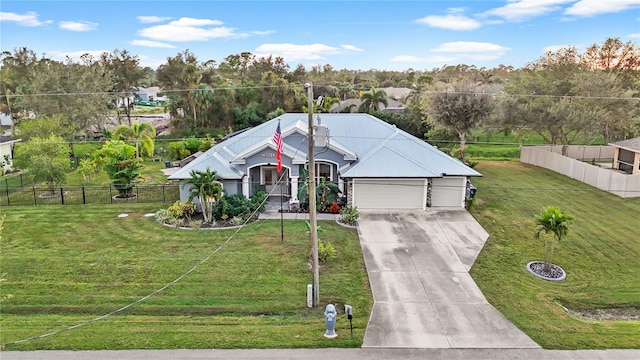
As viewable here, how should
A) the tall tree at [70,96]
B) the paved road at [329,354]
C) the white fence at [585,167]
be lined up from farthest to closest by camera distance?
1. the tall tree at [70,96]
2. the white fence at [585,167]
3. the paved road at [329,354]

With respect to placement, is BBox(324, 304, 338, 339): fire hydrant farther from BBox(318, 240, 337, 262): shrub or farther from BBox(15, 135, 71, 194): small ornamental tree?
BBox(15, 135, 71, 194): small ornamental tree

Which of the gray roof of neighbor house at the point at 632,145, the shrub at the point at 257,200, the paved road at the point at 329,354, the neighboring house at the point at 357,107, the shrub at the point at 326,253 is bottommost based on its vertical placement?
the paved road at the point at 329,354

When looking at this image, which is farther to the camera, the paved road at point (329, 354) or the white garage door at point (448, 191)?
the white garage door at point (448, 191)

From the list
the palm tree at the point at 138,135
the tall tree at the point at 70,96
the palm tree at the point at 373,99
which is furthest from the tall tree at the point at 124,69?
the palm tree at the point at 373,99

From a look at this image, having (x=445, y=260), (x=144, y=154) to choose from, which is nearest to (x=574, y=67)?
(x=445, y=260)

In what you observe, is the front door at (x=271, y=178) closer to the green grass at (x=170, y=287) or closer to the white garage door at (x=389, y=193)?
the green grass at (x=170, y=287)

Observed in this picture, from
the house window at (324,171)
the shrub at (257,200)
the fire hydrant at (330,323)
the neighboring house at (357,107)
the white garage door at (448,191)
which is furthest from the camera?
the neighboring house at (357,107)

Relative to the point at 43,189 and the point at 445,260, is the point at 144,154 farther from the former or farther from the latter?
the point at 445,260
